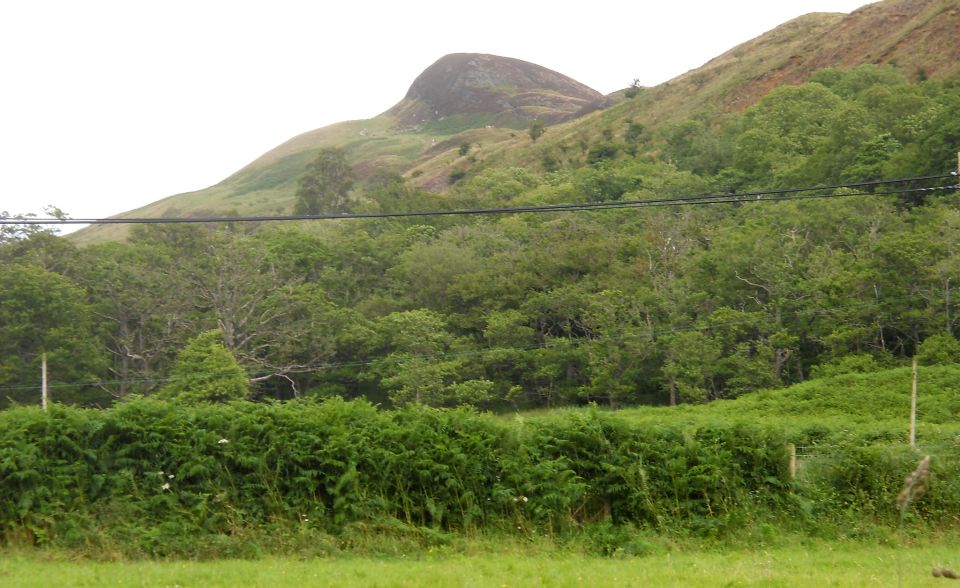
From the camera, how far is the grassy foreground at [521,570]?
989 cm

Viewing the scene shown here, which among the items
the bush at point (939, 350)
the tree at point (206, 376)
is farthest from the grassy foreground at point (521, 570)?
the bush at point (939, 350)

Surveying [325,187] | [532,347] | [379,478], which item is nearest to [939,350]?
[532,347]

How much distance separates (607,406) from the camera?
1724 inches

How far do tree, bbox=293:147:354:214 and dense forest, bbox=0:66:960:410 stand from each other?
4043 cm

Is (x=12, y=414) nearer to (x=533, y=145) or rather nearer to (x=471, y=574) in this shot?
(x=471, y=574)

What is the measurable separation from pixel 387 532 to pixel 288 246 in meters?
46.6

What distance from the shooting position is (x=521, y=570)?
1066 cm

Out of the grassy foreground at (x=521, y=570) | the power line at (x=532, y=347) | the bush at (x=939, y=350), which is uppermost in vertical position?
the grassy foreground at (x=521, y=570)

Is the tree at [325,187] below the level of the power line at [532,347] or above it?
above

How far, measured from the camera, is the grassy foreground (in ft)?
32.4

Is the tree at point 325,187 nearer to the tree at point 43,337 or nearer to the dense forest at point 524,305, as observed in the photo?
the dense forest at point 524,305

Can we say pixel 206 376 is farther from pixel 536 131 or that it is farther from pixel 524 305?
pixel 536 131

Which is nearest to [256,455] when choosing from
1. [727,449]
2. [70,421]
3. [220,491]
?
[220,491]

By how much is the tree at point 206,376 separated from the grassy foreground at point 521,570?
27.7 metres
